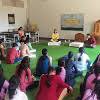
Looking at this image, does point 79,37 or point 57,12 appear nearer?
point 79,37

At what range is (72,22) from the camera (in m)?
11.4

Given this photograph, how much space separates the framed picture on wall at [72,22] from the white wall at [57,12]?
0.56 feet

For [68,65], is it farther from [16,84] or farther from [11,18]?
[11,18]

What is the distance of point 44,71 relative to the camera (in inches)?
197

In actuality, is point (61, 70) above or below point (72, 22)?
below

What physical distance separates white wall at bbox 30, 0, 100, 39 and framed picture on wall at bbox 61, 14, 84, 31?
17 centimetres

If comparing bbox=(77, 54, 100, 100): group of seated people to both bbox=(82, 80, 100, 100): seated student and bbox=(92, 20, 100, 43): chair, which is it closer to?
bbox=(82, 80, 100, 100): seated student

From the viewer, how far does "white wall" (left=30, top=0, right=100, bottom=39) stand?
1081 cm

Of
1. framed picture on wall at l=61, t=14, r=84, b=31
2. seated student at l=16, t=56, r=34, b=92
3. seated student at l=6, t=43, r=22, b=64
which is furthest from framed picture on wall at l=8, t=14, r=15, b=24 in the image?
seated student at l=16, t=56, r=34, b=92

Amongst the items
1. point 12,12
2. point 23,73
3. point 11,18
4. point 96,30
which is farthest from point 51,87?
point 12,12

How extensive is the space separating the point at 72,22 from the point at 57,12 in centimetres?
99

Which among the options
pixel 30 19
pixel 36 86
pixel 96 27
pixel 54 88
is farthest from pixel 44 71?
pixel 30 19

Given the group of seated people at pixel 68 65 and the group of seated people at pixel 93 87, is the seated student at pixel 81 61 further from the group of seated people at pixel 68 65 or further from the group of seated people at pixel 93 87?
the group of seated people at pixel 93 87

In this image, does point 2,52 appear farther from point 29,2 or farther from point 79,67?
point 29,2
